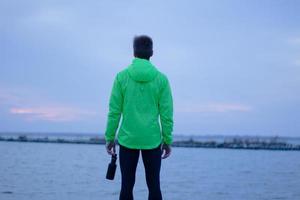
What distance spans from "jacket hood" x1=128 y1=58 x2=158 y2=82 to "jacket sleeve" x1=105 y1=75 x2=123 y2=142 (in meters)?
0.16

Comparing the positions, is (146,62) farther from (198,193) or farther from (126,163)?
(198,193)

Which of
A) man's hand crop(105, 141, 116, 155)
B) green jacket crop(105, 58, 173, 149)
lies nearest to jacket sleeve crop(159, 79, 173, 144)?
green jacket crop(105, 58, 173, 149)

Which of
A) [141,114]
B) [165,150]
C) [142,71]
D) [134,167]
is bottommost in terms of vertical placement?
[134,167]

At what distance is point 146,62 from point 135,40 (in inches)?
8.8

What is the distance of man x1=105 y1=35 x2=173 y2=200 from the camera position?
4320mm

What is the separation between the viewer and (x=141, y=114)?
14.2 ft

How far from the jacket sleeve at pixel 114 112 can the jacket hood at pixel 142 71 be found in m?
0.16

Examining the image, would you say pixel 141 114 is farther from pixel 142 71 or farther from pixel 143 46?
pixel 143 46

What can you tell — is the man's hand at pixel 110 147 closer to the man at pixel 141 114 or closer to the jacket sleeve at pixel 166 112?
the man at pixel 141 114

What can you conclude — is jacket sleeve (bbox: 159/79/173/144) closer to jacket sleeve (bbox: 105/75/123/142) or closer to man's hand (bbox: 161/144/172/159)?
man's hand (bbox: 161/144/172/159)

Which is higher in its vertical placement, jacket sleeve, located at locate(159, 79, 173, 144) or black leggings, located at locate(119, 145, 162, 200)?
jacket sleeve, located at locate(159, 79, 173, 144)

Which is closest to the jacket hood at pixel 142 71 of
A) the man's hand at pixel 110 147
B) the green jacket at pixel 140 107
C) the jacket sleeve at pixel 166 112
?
the green jacket at pixel 140 107

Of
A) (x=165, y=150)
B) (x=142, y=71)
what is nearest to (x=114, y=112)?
(x=142, y=71)

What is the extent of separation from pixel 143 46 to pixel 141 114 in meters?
0.59
